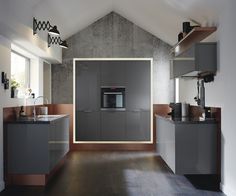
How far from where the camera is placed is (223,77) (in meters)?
4.25

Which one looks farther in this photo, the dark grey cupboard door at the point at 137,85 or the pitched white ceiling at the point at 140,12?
the dark grey cupboard door at the point at 137,85

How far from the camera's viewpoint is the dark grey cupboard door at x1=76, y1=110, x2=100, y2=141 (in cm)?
800

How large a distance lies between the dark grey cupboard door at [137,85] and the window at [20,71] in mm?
2384

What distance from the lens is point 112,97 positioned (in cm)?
800

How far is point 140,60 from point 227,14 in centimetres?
403

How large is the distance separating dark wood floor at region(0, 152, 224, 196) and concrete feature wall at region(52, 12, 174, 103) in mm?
1857

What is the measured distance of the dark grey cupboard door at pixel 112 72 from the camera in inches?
314

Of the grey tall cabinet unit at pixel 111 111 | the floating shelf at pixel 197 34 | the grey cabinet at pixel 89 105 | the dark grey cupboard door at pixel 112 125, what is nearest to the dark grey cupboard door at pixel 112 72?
the grey tall cabinet unit at pixel 111 111

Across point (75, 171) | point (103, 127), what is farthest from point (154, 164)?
point (103, 127)

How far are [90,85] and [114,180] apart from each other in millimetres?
3371

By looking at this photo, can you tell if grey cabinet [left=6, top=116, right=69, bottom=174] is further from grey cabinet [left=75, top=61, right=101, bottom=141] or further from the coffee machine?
grey cabinet [left=75, top=61, right=101, bottom=141]

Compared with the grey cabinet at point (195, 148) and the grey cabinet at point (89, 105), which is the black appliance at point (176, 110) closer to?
the grey cabinet at point (195, 148)

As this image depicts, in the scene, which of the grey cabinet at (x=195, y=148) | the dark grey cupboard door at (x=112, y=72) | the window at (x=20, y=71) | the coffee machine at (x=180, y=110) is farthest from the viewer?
the dark grey cupboard door at (x=112, y=72)

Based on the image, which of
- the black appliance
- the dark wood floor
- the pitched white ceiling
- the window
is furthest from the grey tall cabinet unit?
the black appliance
